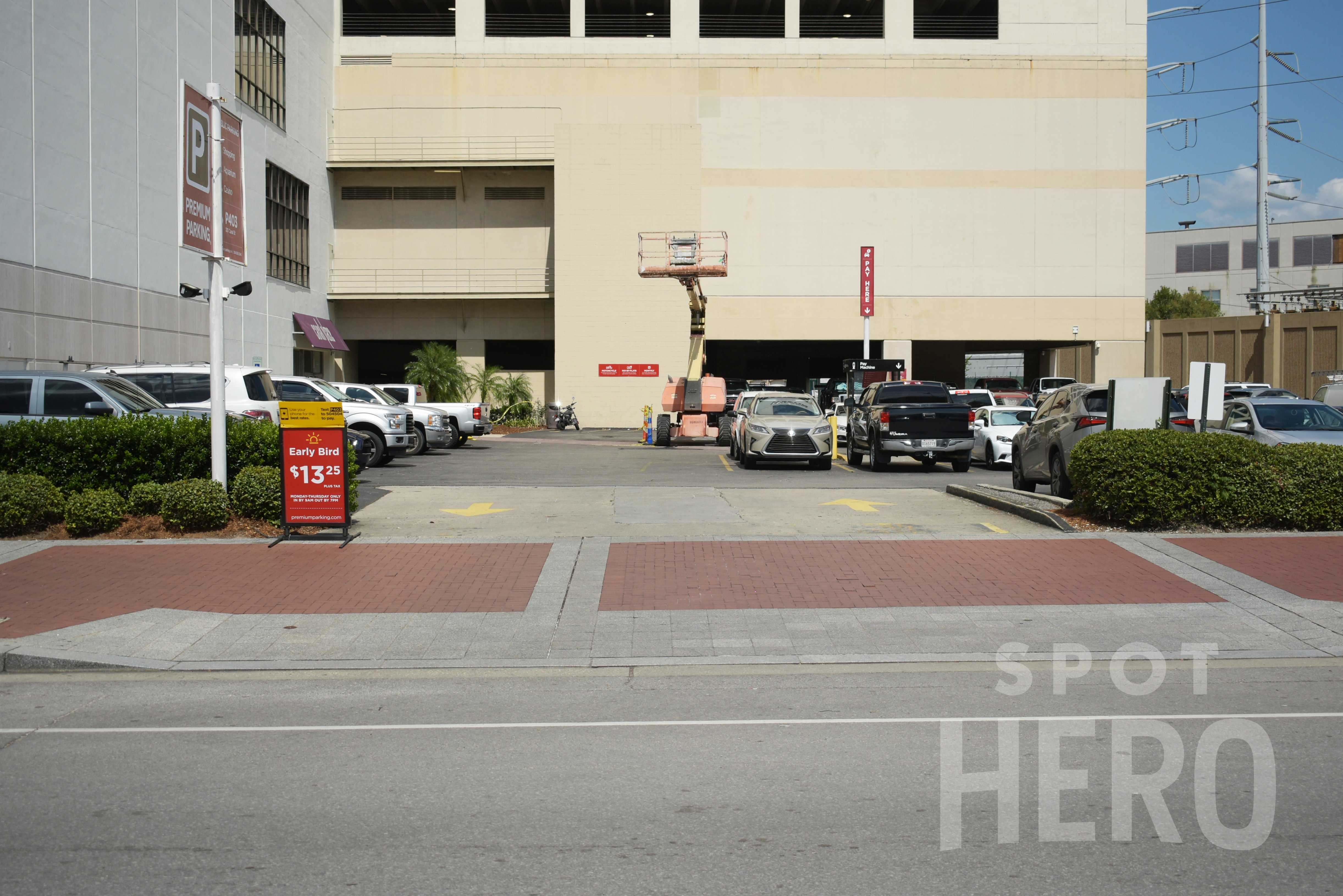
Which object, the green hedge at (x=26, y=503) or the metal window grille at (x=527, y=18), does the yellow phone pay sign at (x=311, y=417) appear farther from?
the metal window grille at (x=527, y=18)

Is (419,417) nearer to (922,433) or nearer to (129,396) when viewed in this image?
(129,396)

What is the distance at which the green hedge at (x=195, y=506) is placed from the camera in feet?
41.6

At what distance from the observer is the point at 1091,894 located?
4.18 metres

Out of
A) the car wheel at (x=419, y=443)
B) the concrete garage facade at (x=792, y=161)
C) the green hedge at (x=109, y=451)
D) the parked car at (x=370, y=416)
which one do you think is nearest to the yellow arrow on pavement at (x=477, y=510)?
the green hedge at (x=109, y=451)

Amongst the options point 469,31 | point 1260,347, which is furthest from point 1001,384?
point 469,31

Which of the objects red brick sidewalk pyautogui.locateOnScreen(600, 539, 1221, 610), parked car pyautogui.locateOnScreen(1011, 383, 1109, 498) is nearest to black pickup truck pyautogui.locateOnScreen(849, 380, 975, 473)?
parked car pyautogui.locateOnScreen(1011, 383, 1109, 498)

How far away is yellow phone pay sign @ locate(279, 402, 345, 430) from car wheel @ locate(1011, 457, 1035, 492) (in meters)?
11.0

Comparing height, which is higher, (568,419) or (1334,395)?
(1334,395)

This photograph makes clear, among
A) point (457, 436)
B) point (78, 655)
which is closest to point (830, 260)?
point (457, 436)

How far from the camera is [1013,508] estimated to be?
48.2 feet

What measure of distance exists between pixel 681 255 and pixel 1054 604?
26.6 m

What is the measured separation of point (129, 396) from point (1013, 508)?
12936 mm

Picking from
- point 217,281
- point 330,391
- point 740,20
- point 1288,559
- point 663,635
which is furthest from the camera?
point 740,20

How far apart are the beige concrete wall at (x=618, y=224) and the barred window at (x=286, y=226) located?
9.91m
